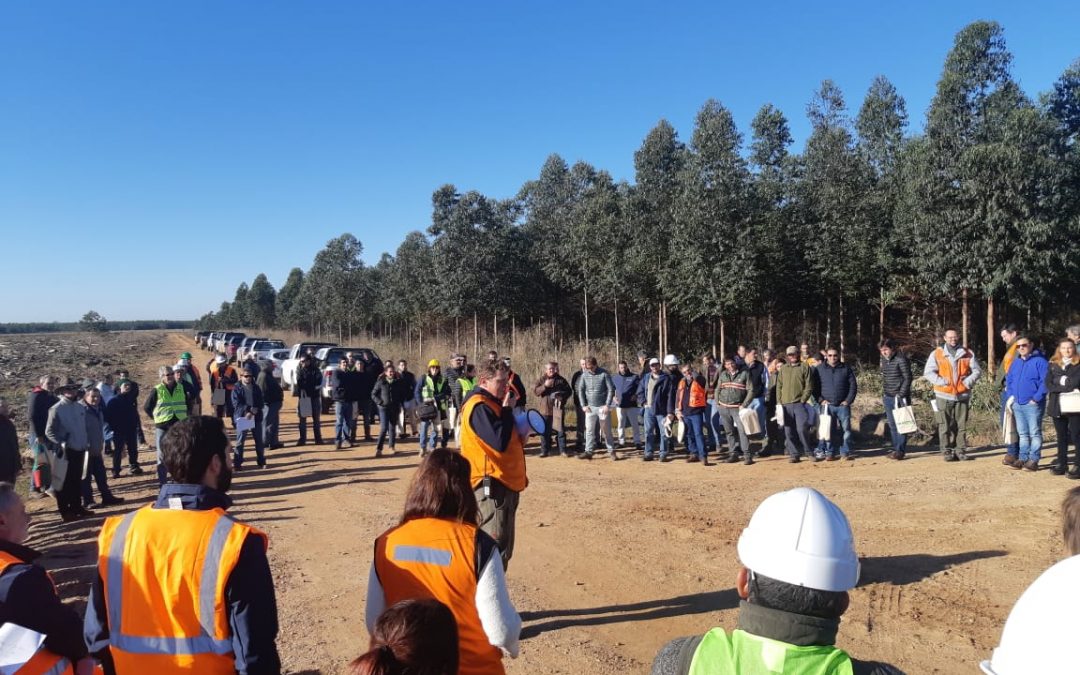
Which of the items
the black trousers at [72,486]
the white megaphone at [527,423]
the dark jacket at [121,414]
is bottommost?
the black trousers at [72,486]

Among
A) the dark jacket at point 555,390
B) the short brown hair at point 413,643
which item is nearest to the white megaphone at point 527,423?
the short brown hair at point 413,643

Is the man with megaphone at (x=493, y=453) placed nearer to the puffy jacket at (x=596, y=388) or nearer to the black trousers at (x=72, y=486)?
the black trousers at (x=72, y=486)

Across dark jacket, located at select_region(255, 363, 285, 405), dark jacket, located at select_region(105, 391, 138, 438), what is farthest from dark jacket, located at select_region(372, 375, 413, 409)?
dark jacket, located at select_region(105, 391, 138, 438)

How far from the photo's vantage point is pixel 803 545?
5.52 feet

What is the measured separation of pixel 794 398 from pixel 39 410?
437 inches

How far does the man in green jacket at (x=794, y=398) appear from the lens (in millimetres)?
11086

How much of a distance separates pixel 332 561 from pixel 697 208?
19.8 meters

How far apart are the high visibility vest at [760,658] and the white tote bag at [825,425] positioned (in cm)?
1023

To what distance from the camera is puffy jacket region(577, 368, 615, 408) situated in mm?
12148

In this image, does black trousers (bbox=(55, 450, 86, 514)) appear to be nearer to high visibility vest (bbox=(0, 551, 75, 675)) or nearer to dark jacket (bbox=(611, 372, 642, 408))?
high visibility vest (bbox=(0, 551, 75, 675))

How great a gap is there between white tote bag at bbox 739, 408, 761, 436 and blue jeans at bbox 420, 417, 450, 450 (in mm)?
5228

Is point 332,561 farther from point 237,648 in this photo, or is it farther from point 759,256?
point 759,256

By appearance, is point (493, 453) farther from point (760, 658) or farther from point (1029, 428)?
point (1029, 428)

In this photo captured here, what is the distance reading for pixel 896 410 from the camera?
10719 mm
